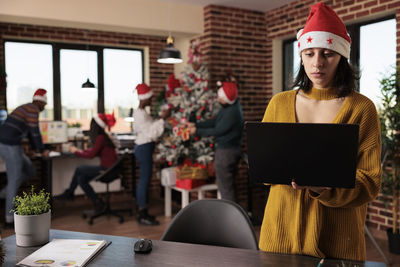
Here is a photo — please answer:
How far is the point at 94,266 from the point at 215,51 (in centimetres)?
444

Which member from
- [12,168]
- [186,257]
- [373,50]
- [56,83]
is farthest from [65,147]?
[186,257]

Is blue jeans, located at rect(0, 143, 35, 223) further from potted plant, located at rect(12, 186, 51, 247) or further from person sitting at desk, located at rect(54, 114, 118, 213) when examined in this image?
potted plant, located at rect(12, 186, 51, 247)

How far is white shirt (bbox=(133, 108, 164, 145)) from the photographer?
4.92 m

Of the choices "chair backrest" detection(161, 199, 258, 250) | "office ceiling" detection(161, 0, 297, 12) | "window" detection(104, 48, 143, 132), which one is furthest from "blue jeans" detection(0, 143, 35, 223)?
"chair backrest" detection(161, 199, 258, 250)

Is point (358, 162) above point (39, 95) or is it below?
below

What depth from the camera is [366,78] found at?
4.63m

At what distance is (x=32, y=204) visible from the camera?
5.20 feet

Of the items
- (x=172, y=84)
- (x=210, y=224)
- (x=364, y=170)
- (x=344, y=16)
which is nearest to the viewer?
(x=364, y=170)

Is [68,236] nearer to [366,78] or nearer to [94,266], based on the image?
[94,266]

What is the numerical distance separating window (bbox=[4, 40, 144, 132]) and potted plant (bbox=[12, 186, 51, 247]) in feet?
14.5

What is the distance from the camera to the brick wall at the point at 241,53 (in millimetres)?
5520


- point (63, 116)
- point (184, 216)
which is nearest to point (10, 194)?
point (63, 116)

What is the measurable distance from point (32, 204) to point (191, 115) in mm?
3601

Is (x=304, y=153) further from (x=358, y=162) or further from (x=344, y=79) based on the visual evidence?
(x=344, y=79)
